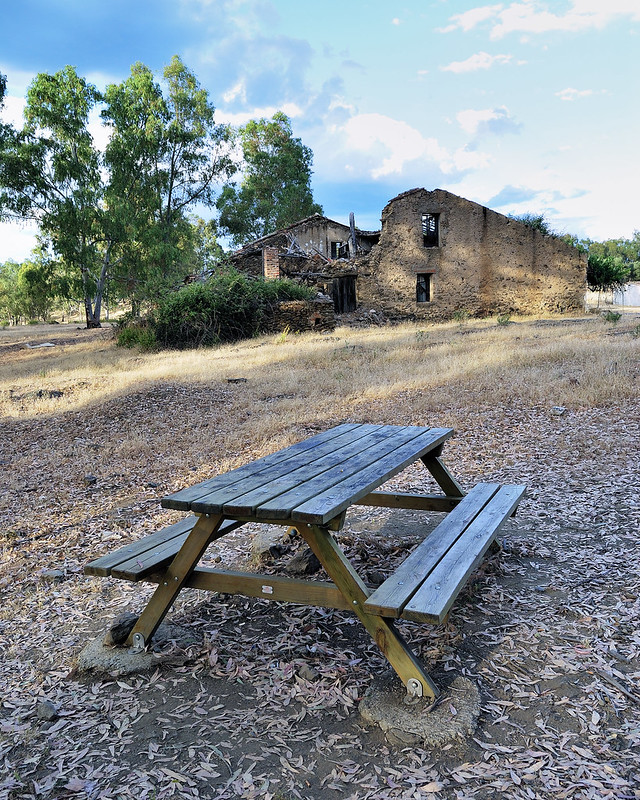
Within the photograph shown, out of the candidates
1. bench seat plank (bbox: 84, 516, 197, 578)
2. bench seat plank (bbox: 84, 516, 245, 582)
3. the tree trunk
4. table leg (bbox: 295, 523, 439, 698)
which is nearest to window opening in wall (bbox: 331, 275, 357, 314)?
the tree trunk

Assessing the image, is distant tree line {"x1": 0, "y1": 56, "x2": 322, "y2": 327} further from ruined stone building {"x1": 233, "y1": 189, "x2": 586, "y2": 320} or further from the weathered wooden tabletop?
the weathered wooden tabletop

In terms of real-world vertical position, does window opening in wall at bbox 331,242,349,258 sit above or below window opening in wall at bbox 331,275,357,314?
above

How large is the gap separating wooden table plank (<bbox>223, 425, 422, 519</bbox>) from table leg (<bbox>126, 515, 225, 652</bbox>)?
224mm

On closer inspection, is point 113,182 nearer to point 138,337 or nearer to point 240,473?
point 138,337

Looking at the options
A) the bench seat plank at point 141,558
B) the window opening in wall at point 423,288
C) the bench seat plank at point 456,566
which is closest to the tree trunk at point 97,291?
the window opening in wall at point 423,288

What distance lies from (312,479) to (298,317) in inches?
667

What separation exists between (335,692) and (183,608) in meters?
1.16

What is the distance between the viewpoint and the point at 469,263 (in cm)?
2377

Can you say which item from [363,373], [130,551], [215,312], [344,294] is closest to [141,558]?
[130,551]

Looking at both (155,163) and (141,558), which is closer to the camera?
(141,558)

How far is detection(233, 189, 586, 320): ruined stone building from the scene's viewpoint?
23391 millimetres

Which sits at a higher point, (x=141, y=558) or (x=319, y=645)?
(x=141, y=558)

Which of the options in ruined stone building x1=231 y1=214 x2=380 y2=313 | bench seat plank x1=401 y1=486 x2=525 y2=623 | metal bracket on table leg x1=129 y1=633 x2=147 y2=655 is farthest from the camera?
ruined stone building x1=231 y1=214 x2=380 y2=313

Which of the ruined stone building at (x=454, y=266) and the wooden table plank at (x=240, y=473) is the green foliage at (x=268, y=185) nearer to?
the ruined stone building at (x=454, y=266)
